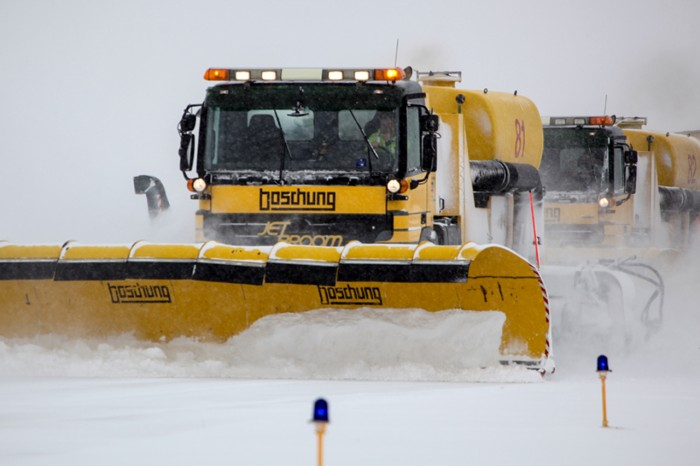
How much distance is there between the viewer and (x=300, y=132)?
10.4m

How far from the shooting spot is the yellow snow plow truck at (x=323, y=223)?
340 inches

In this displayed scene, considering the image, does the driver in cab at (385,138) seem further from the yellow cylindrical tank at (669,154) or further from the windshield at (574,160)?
the yellow cylindrical tank at (669,154)

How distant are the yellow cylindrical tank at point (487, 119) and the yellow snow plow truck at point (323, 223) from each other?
17 mm

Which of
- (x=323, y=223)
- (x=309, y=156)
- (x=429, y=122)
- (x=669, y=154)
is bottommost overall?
(x=323, y=223)

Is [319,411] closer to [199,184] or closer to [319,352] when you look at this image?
[319,352]

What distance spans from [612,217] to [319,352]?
9.77 m

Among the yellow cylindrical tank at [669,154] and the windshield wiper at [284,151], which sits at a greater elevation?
the yellow cylindrical tank at [669,154]

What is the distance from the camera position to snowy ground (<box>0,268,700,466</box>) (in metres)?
5.67

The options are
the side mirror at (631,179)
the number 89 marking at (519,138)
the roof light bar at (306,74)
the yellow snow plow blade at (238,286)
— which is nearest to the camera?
the yellow snow plow blade at (238,286)

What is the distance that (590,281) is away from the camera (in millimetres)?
10492

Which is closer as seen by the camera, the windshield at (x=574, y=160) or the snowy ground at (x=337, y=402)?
the snowy ground at (x=337, y=402)

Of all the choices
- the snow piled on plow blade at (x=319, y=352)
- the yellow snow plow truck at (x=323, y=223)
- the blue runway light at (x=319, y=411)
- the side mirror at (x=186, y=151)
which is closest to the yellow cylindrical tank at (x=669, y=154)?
the yellow snow plow truck at (x=323, y=223)

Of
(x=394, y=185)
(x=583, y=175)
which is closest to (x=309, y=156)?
(x=394, y=185)

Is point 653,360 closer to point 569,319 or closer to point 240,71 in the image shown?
point 569,319
